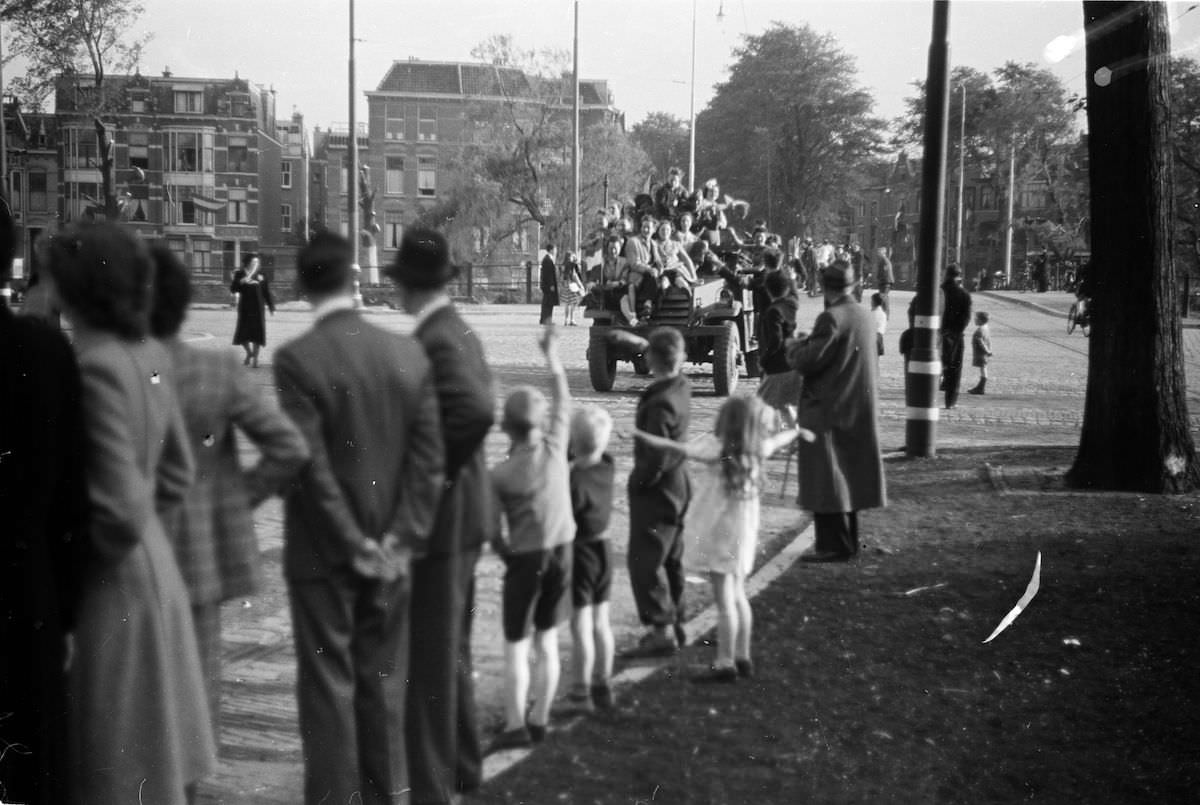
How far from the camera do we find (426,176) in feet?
6.51

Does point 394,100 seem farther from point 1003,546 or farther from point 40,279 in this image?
point 1003,546

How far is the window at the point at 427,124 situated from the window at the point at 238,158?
282mm

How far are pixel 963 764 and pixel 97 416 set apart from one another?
2.68 metres

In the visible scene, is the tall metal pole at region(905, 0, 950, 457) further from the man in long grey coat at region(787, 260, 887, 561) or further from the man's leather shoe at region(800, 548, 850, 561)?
the man's leather shoe at region(800, 548, 850, 561)

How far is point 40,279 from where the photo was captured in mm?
1750

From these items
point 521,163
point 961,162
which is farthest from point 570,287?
point 961,162

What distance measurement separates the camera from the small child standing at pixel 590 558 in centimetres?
214

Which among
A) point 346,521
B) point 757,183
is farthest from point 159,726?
point 757,183

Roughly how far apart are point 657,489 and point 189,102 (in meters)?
1.10

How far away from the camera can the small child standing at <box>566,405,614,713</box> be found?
214 centimetres

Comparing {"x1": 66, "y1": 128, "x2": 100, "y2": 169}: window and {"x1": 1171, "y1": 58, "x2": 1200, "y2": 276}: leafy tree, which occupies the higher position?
{"x1": 1171, "y1": 58, "x2": 1200, "y2": 276}: leafy tree

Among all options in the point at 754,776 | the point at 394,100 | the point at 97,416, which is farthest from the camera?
the point at 754,776

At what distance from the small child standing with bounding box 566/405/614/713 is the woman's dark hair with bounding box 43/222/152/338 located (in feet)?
2.42

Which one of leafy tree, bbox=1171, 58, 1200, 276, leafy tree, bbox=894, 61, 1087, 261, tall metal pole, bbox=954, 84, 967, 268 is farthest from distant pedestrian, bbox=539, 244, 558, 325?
leafy tree, bbox=1171, 58, 1200, 276
